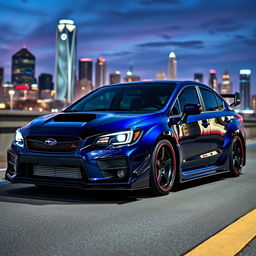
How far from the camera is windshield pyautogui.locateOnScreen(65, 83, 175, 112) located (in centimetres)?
747

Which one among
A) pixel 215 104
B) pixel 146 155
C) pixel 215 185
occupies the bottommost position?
pixel 215 185

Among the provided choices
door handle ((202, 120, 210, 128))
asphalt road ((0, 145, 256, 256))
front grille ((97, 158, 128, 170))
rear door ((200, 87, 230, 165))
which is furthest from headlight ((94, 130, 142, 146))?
rear door ((200, 87, 230, 165))

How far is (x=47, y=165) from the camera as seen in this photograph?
6.25 m

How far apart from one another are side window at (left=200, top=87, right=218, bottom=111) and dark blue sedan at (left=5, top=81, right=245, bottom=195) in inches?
7.4

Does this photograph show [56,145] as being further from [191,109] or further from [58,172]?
[191,109]

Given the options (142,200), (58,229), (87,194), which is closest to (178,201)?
(142,200)

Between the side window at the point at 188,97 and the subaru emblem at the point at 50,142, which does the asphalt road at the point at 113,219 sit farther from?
the side window at the point at 188,97

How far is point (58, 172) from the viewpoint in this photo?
623cm

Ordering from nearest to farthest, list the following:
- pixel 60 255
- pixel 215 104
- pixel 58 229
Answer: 1. pixel 60 255
2. pixel 58 229
3. pixel 215 104

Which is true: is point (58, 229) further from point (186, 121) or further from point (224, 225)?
point (186, 121)

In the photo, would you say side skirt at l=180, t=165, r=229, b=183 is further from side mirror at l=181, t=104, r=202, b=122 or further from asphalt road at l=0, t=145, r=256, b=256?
side mirror at l=181, t=104, r=202, b=122

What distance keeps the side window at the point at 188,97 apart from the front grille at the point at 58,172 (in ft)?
6.80

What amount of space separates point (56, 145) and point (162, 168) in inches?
55.2

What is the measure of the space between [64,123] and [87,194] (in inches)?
39.8
